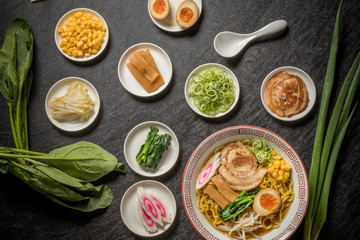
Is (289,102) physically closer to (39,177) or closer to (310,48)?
(310,48)

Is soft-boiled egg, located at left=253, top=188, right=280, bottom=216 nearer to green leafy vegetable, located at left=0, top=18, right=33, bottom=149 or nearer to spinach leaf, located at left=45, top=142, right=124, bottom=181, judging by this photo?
spinach leaf, located at left=45, top=142, right=124, bottom=181

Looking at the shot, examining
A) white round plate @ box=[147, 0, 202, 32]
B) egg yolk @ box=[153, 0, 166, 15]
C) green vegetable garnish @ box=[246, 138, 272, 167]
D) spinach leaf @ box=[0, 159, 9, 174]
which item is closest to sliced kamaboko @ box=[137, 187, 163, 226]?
green vegetable garnish @ box=[246, 138, 272, 167]

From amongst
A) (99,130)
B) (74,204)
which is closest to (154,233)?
(74,204)

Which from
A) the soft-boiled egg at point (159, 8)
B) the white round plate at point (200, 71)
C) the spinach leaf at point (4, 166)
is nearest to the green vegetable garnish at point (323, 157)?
the white round plate at point (200, 71)

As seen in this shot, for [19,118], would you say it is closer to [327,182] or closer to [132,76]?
[132,76]

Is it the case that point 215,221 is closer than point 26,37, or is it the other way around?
point 215,221

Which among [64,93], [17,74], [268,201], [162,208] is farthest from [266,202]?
[17,74]
